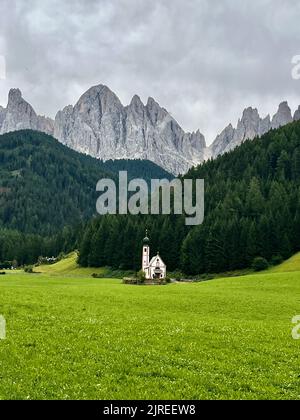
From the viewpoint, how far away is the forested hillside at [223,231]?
115625mm

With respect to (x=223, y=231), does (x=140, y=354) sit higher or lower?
lower

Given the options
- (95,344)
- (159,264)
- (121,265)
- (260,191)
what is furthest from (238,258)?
(95,344)

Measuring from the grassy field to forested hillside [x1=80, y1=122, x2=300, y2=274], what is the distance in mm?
82084

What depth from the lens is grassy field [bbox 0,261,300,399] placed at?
14.5 meters

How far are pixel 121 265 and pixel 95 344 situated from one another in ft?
357

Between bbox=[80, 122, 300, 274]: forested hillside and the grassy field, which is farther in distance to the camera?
bbox=[80, 122, 300, 274]: forested hillside

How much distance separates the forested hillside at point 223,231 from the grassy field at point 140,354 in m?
82.1

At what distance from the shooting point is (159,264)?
110m

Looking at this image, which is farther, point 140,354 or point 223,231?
point 223,231

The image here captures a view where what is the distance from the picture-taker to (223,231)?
120500mm

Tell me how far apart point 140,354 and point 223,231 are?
104m

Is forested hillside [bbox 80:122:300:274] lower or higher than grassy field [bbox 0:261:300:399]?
higher
